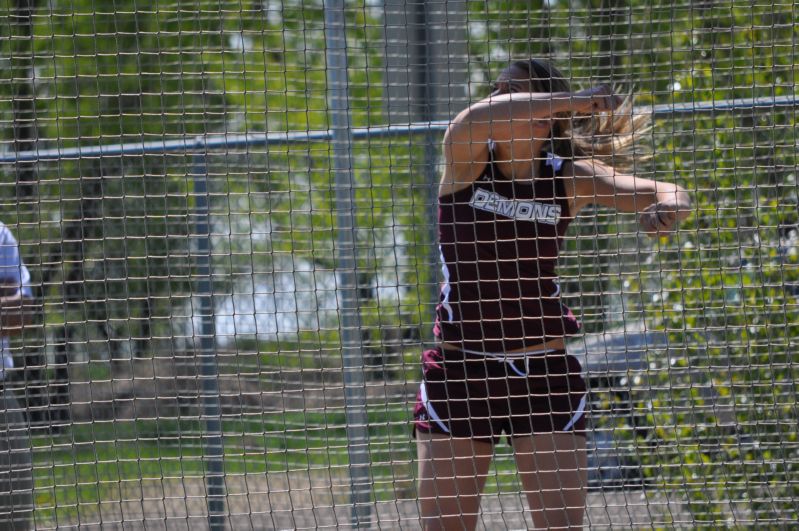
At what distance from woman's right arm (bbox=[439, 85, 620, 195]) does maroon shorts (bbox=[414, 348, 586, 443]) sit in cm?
55

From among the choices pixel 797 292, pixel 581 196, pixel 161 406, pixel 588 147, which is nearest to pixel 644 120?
pixel 588 147

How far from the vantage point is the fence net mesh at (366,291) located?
334 cm

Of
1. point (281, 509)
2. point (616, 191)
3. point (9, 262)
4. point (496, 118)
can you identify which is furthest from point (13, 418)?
point (616, 191)

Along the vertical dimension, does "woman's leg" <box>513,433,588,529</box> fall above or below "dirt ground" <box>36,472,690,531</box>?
above

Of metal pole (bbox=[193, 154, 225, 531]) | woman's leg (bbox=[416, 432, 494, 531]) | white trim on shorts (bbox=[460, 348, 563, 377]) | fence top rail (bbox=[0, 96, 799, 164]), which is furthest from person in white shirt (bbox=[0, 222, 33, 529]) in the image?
white trim on shorts (bbox=[460, 348, 563, 377])

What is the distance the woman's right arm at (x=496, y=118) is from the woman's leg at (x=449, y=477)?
0.77 meters

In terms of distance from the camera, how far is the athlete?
3.03 m

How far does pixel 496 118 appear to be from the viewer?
2982 millimetres

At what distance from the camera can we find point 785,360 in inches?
152

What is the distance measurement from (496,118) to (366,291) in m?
1.84

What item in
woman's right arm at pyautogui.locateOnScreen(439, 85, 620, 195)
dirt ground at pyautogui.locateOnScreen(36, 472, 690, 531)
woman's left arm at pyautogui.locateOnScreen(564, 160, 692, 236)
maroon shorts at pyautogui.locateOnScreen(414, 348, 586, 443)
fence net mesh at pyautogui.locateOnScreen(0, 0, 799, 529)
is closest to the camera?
woman's right arm at pyautogui.locateOnScreen(439, 85, 620, 195)

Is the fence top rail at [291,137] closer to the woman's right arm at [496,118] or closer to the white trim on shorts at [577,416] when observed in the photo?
the woman's right arm at [496,118]

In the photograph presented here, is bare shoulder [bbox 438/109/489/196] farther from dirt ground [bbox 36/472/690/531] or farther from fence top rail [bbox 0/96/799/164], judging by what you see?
dirt ground [bbox 36/472/690/531]

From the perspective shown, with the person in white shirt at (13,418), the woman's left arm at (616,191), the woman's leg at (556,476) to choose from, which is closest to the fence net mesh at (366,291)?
the person in white shirt at (13,418)
